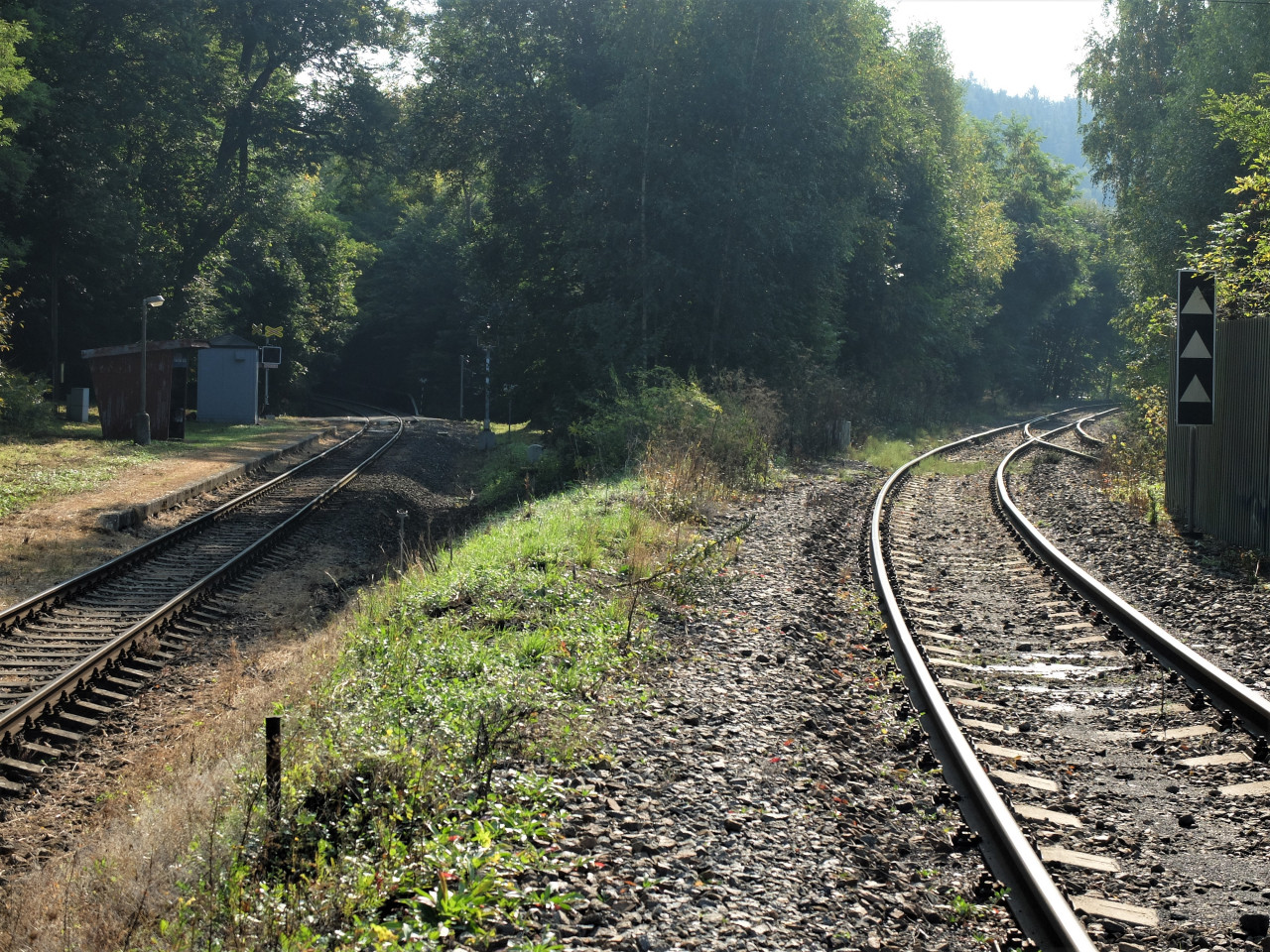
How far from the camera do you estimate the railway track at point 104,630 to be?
8.10 metres

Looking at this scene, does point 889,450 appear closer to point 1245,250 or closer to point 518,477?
point 518,477

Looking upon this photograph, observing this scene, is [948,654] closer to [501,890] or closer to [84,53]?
[501,890]

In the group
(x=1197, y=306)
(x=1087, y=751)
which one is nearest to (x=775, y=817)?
(x=1087, y=751)

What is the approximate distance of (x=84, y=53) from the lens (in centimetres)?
3438

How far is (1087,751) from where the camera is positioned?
565 cm

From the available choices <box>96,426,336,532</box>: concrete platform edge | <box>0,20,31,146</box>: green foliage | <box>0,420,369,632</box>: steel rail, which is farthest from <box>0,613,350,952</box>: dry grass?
<box>0,20,31,146</box>: green foliage

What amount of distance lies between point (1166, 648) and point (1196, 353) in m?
5.29

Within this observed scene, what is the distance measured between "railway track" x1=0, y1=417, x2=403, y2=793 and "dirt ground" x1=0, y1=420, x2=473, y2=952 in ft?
0.64

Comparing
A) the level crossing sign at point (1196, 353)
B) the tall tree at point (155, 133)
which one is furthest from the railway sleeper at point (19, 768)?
the tall tree at point (155, 133)

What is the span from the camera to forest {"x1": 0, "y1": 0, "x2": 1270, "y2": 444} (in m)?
26.4

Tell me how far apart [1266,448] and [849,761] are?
707cm

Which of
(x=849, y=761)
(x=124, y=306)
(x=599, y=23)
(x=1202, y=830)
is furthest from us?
(x=124, y=306)

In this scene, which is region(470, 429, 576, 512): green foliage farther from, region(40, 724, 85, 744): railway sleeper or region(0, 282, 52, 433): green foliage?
region(0, 282, 52, 433): green foliage

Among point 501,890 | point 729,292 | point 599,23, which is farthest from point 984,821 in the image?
point 599,23
